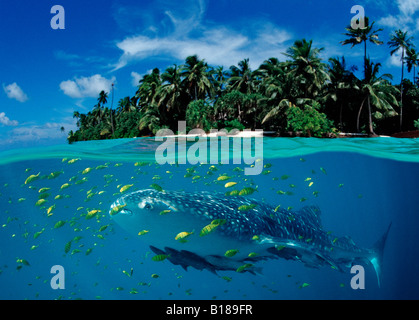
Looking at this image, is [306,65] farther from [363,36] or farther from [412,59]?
[412,59]

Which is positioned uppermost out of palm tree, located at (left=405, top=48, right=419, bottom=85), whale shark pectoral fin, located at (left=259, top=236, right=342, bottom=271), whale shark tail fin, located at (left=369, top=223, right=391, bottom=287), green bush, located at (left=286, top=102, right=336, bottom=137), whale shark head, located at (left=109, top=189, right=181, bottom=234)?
palm tree, located at (left=405, top=48, right=419, bottom=85)

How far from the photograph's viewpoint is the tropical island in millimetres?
33625

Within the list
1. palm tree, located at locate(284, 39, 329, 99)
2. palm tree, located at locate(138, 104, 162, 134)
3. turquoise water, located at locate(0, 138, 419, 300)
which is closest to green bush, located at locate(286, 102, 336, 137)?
turquoise water, located at locate(0, 138, 419, 300)

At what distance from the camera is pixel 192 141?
1359cm

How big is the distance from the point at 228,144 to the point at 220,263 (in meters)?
8.16

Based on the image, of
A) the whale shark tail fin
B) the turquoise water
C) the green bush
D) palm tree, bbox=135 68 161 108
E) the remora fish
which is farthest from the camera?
palm tree, bbox=135 68 161 108

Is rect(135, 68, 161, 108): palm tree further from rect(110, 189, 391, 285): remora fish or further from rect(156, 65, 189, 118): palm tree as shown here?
rect(110, 189, 391, 285): remora fish

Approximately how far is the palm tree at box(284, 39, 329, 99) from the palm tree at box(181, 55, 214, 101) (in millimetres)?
11181

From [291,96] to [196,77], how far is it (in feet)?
42.8

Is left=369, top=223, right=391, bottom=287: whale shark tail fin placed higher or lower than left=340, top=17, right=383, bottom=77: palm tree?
lower

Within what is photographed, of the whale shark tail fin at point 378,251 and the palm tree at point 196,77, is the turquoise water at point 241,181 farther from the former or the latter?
the palm tree at point 196,77

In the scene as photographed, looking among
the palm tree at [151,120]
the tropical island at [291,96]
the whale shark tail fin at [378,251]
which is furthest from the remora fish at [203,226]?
the palm tree at [151,120]
